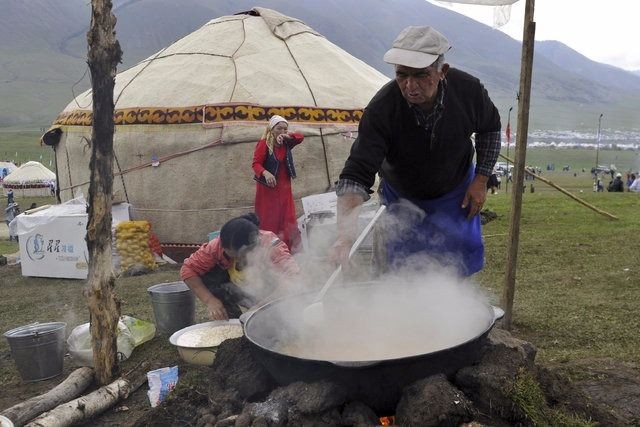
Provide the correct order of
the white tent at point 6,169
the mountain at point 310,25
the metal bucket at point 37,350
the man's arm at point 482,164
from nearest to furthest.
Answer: the man's arm at point 482,164 < the metal bucket at point 37,350 < the white tent at point 6,169 < the mountain at point 310,25

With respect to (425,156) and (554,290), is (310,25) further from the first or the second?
(425,156)

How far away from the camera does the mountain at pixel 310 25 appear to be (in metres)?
99.2

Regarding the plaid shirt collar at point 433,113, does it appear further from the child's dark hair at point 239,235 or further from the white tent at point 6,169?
the white tent at point 6,169

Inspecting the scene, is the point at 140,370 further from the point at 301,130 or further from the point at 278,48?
the point at 278,48

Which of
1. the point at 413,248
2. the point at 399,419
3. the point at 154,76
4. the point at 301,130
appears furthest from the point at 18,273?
the point at 399,419

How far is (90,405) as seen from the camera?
9.36 ft

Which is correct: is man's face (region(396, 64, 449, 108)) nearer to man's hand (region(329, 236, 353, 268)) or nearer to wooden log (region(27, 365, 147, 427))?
man's hand (region(329, 236, 353, 268))

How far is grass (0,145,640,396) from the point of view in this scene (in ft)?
12.0

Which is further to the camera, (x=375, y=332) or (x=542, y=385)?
(x=375, y=332)

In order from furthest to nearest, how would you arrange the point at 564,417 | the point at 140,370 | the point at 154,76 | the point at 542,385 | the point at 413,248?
the point at 154,76 → the point at 140,370 → the point at 413,248 → the point at 542,385 → the point at 564,417

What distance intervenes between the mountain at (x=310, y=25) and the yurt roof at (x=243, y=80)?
7861cm

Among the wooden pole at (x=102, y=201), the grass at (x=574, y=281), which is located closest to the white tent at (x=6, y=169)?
the grass at (x=574, y=281)

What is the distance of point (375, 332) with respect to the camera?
2.51 m

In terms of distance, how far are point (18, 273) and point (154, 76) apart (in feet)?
9.42
